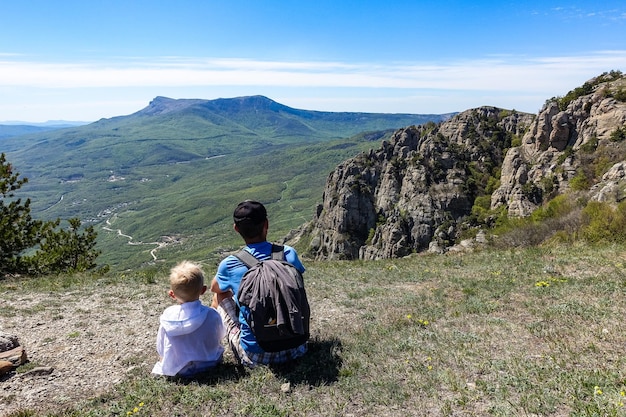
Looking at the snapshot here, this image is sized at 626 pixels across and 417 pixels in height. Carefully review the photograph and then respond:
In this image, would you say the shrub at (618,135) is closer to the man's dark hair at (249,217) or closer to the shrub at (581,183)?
the shrub at (581,183)

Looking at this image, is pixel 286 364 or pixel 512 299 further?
pixel 512 299

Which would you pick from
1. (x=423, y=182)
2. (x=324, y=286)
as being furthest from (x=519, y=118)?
(x=324, y=286)

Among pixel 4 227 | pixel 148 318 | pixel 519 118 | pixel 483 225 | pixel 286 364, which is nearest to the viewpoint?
pixel 286 364

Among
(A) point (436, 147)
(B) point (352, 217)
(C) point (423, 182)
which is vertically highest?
(A) point (436, 147)

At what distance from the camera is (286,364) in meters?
8.05

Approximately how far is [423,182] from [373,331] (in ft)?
243

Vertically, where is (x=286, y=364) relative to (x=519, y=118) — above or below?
below

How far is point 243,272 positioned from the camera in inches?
308

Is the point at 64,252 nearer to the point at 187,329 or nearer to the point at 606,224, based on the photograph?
the point at 187,329

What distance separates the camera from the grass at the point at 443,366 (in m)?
6.44

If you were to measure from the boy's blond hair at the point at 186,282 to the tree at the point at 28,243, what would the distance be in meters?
20.2

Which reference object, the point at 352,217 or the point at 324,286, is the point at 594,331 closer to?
the point at 324,286

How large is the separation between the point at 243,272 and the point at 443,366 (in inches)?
177

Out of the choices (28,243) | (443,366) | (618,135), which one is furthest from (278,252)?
(618,135)
